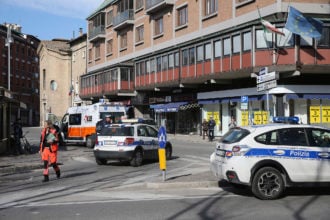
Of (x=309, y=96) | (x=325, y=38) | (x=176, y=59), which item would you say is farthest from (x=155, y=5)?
(x=309, y=96)

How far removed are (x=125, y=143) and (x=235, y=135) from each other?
23.2 ft

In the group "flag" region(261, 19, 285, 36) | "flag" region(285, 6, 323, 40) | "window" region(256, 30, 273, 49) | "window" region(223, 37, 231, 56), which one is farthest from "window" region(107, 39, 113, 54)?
"flag" region(285, 6, 323, 40)

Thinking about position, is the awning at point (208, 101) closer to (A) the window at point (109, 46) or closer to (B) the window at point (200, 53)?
(B) the window at point (200, 53)

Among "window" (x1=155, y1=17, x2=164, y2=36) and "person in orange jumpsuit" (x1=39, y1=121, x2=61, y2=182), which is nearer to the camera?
"person in orange jumpsuit" (x1=39, y1=121, x2=61, y2=182)

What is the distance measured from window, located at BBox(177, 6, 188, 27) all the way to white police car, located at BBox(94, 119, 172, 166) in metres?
26.0

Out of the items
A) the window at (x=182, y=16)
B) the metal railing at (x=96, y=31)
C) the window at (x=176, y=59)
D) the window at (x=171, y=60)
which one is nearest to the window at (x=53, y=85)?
the metal railing at (x=96, y=31)

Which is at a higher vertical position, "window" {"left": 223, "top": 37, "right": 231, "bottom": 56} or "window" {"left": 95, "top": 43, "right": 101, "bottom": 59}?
"window" {"left": 95, "top": 43, "right": 101, "bottom": 59}

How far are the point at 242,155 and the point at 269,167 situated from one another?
2.04ft

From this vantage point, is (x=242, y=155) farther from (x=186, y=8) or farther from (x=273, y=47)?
(x=186, y=8)

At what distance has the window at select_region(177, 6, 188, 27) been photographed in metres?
42.2

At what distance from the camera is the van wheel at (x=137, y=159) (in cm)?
1700

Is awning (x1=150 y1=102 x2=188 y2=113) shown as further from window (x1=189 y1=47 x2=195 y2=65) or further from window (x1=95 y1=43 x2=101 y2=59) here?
window (x1=95 y1=43 x2=101 y2=59)

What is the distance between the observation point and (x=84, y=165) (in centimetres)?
1823

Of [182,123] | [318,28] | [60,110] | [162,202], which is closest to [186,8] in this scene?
[182,123]
